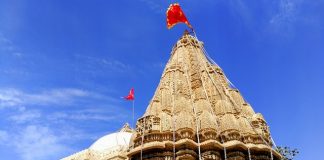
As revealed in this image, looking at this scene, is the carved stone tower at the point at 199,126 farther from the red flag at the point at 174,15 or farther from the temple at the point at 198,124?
the red flag at the point at 174,15

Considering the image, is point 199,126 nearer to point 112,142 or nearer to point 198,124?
point 198,124

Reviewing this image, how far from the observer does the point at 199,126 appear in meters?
26.0

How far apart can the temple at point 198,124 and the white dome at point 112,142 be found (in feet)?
29.2

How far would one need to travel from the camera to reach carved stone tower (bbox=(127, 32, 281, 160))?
25.0 m

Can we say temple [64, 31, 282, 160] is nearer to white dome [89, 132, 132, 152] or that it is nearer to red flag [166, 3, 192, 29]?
red flag [166, 3, 192, 29]

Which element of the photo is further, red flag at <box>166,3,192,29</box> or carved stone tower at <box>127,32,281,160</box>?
red flag at <box>166,3,192,29</box>

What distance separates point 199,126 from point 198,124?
226 millimetres

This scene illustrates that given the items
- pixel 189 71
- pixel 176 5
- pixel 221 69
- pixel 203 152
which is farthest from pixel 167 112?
pixel 176 5

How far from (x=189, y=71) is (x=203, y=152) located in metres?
9.09

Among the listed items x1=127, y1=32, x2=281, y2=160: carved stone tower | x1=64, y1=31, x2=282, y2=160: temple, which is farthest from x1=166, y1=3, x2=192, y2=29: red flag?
x1=127, y1=32, x2=281, y2=160: carved stone tower

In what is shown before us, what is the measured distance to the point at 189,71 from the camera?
106 ft

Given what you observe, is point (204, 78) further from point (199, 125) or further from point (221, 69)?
point (199, 125)

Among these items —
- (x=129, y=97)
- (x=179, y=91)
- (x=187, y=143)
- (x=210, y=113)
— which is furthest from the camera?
(x=129, y=97)

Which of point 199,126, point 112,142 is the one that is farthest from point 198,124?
point 112,142
